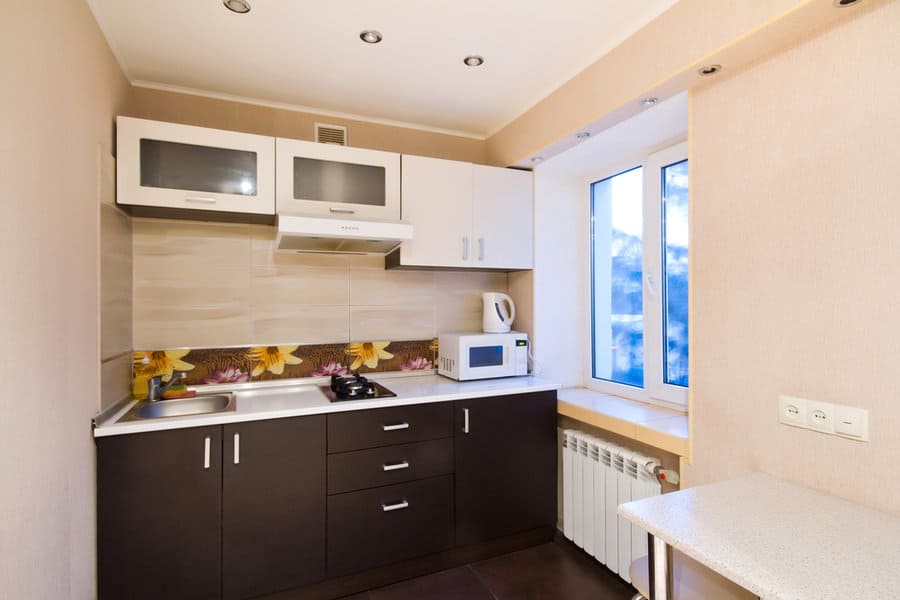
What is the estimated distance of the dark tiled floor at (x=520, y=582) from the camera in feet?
6.95

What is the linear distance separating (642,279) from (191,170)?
2.35 m

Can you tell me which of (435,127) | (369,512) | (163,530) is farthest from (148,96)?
(369,512)

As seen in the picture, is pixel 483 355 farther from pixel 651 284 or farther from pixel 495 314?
pixel 651 284

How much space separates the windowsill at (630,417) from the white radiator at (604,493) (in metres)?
0.12

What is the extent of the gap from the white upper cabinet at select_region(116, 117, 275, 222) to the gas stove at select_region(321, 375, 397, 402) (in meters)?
0.92

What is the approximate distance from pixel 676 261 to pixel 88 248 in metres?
2.57

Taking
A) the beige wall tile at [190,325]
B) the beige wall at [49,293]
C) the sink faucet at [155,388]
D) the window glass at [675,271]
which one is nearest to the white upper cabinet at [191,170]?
the beige wall at [49,293]

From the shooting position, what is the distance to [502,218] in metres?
2.76

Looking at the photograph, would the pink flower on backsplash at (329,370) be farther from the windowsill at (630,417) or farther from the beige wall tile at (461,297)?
the windowsill at (630,417)

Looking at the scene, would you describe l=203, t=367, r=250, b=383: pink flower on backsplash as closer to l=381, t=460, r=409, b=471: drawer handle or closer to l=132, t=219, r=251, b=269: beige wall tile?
l=132, t=219, r=251, b=269: beige wall tile

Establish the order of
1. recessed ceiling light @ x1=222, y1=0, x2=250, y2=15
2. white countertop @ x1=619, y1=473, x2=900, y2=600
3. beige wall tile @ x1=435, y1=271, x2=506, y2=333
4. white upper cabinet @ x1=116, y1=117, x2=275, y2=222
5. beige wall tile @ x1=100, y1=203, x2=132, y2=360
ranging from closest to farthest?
white countertop @ x1=619, y1=473, x2=900, y2=600 < recessed ceiling light @ x1=222, y1=0, x2=250, y2=15 < beige wall tile @ x1=100, y1=203, x2=132, y2=360 < white upper cabinet @ x1=116, y1=117, x2=275, y2=222 < beige wall tile @ x1=435, y1=271, x2=506, y2=333

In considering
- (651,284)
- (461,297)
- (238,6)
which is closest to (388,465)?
(461,297)

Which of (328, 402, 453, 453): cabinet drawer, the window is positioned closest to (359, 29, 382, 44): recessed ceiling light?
the window

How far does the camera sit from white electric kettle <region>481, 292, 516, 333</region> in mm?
2838
